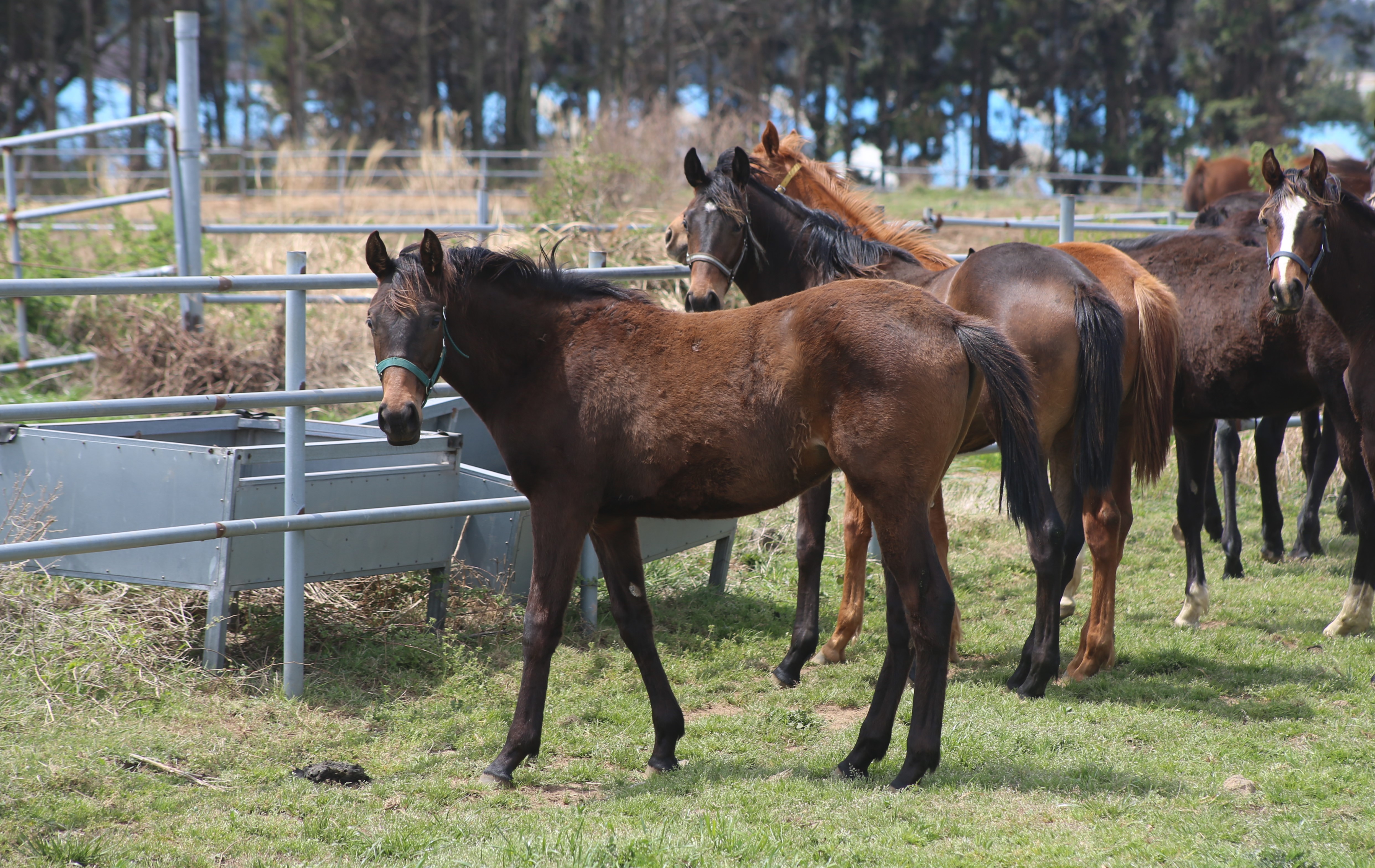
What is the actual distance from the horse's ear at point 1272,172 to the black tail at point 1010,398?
2.27 m

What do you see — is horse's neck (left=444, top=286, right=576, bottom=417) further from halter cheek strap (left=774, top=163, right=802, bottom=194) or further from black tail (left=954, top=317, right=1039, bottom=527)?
halter cheek strap (left=774, top=163, right=802, bottom=194)

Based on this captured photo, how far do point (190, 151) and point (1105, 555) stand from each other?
7.16m

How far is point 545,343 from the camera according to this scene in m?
3.87

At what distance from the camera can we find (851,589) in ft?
17.3

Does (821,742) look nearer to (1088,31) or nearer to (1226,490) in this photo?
(1226,490)

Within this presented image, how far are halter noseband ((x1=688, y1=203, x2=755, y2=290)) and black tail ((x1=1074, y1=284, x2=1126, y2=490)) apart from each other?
5.23 ft

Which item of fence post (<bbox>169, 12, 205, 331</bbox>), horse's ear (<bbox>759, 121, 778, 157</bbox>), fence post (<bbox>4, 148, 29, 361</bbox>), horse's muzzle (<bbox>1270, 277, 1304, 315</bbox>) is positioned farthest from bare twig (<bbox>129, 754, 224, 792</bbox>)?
fence post (<bbox>4, 148, 29, 361</bbox>)

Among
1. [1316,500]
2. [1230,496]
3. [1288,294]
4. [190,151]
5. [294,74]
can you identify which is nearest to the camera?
[1288,294]

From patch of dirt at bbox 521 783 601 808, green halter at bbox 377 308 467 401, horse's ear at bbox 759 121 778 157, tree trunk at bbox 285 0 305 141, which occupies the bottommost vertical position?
patch of dirt at bbox 521 783 601 808

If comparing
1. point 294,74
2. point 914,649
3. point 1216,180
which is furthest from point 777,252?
point 294,74

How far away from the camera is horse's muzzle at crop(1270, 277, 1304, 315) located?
16.1ft

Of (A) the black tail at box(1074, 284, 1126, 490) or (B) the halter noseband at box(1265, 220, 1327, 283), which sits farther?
(B) the halter noseband at box(1265, 220, 1327, 283)

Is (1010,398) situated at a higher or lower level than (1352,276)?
lower

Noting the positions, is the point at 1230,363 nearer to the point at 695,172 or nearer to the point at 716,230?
the point at 716,230
